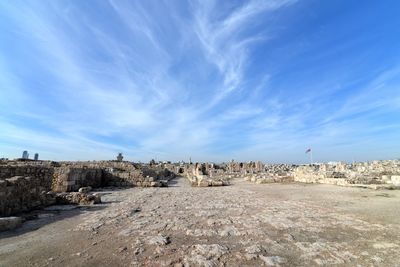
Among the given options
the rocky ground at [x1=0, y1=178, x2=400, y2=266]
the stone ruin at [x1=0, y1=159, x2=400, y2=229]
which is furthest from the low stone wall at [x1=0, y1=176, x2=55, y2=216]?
the rocky ground at [x1=0, y1=178, x2=400, y2=266]

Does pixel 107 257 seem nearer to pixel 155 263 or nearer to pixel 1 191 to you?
pixel 155 263

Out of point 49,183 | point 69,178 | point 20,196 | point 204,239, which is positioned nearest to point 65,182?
point 69,178

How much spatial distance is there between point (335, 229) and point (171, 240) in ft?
12.1

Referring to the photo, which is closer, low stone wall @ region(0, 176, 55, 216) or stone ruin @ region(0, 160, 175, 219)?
low stone wall @ region(0, 176, 55, 216)

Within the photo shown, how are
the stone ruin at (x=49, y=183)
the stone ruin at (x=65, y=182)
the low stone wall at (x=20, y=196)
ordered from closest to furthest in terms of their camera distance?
the low stone wall at (x=20, y=196) < the stone ruin at (x=49, y=183) < the stone ruin at (x=65, y=182)

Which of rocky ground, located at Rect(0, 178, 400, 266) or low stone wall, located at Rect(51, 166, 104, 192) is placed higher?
low stone wall, located at Rect(51, 166, 104, 192)

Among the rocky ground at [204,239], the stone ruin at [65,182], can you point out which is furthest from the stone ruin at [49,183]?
the rocky ground at [204,239]

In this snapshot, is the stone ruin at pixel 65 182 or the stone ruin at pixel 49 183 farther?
the stone ruin at pixel 65 182

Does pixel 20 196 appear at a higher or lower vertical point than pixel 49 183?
lower

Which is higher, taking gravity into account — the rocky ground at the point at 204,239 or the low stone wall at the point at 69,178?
the low stone wall at the point at 69,178

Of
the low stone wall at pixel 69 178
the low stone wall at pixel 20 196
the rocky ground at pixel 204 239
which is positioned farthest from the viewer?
the low stone wall at pixel 69 178

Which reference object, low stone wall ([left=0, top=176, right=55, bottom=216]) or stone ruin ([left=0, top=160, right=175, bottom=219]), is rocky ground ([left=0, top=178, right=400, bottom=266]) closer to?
low stone wall ([left=0, top=176, right=55, bottom=216])

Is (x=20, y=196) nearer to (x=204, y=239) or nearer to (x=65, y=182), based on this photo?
(x=204, y=239)

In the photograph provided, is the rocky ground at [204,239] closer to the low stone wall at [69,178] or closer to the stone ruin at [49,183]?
the stone ruin at [49,183]
